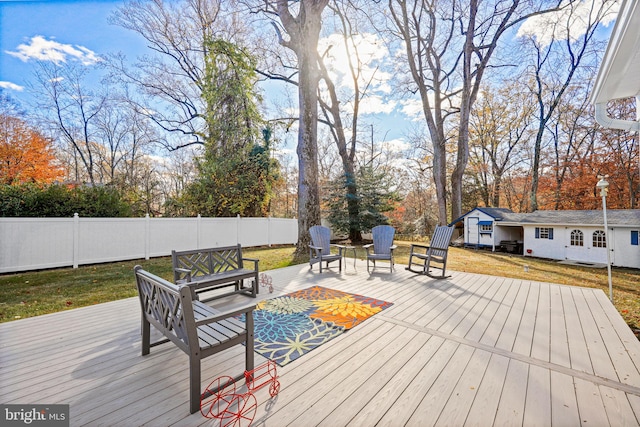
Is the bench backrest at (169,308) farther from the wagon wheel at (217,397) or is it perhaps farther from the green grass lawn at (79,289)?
the green grass lawn at (79,289)

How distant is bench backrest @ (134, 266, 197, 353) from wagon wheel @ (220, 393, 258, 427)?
44 centimetres

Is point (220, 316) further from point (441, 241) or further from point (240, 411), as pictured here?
point (441, 241)

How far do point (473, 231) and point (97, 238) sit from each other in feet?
50.1

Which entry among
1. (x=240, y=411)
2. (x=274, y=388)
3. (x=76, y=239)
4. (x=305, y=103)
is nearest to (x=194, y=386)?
(x=240, y=411)

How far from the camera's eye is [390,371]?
1825 millimetres

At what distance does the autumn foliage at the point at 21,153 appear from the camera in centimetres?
862

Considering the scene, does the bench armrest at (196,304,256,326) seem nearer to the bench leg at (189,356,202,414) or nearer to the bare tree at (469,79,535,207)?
the bench leg at (189,356,202,414)

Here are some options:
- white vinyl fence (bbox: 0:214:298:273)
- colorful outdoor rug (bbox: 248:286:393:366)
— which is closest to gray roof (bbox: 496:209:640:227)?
colorful outdoor rug (bbox: 248:286:393:366)

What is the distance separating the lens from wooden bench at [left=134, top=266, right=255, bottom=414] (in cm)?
148

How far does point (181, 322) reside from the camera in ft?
5.27

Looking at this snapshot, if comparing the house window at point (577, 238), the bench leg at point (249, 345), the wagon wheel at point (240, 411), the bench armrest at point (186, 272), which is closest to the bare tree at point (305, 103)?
the bench armrest at point (186, 272)

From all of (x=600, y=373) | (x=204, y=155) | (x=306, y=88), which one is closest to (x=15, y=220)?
(x=204, y=155)

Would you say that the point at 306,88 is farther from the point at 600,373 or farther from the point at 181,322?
the point at 600,373

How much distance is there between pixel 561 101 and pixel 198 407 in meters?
19.2
